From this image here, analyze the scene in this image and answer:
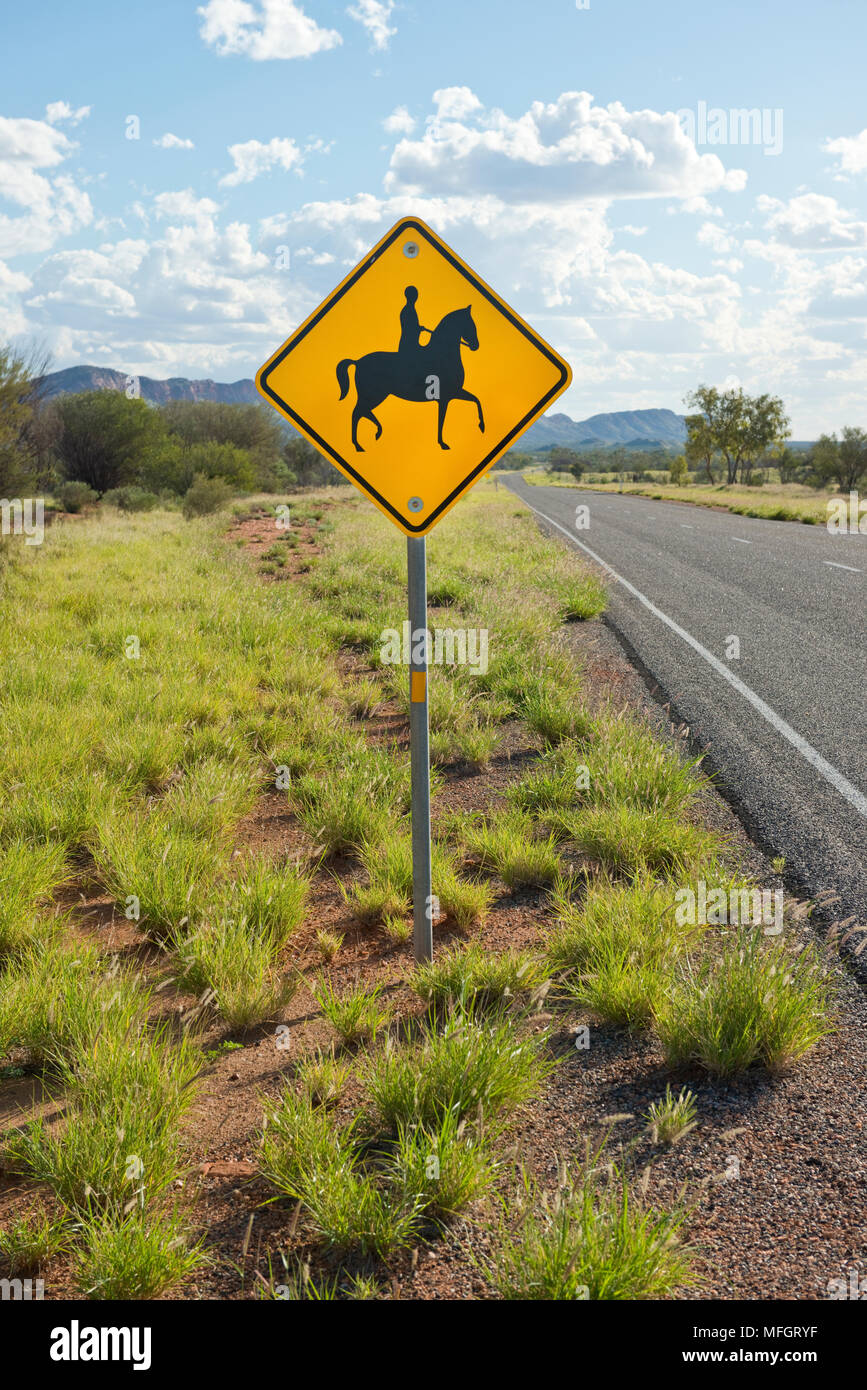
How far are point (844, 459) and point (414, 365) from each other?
73763mm

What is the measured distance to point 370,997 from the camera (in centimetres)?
303

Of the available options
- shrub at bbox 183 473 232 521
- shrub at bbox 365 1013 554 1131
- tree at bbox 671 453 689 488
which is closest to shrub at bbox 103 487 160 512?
shrub at bbox 183 473 232 521

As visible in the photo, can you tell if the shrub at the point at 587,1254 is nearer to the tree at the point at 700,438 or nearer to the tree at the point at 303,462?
Result: the tree at the point at 303,462

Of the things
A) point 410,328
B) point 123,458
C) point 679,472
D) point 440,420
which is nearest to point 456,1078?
point 440,420

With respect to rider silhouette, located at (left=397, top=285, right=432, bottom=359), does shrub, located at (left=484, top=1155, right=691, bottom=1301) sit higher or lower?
lower

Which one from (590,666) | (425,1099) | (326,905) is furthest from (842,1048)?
(590,666)

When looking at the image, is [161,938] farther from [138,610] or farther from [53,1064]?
[138,610]

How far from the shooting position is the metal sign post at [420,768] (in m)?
3.08

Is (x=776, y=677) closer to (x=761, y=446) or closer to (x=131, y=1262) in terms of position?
(x=131, y=1262)

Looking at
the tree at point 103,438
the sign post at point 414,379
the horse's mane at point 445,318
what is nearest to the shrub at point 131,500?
the tree at point 103,438

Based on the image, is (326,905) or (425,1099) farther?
(326,905)

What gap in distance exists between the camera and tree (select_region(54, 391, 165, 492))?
128ft

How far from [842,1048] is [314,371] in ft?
9.61

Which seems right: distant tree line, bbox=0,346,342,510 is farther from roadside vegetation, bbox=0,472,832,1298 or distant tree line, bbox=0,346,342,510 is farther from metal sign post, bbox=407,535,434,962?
metal sign post, bbox=407,535,434,962
